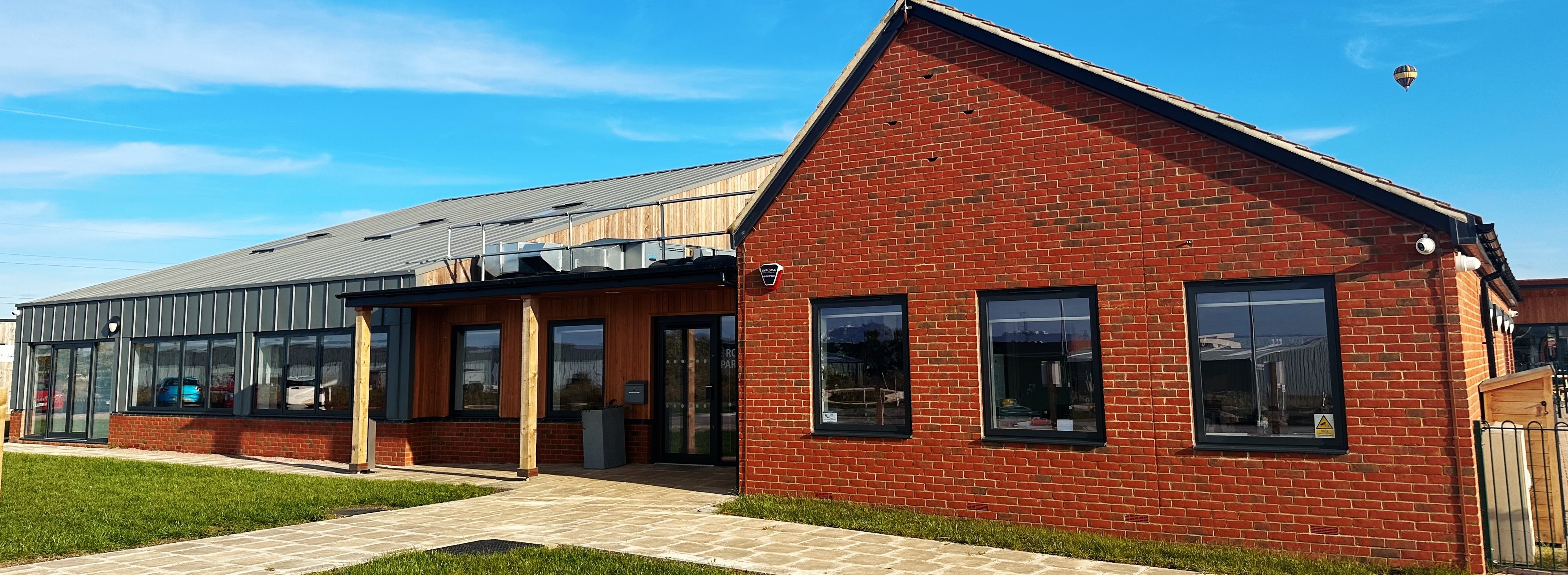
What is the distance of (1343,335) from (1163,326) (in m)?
1.38

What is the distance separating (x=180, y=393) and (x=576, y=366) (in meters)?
9.39

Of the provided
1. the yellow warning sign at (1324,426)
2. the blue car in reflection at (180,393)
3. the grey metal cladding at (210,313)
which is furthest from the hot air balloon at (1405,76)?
the blue car in reflection at (180,393)

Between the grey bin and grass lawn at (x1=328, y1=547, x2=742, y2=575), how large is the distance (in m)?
6.01

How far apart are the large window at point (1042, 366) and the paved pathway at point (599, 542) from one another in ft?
4.96

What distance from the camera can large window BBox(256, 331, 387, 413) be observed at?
53.5 ft

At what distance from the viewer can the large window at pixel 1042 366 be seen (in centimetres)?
909

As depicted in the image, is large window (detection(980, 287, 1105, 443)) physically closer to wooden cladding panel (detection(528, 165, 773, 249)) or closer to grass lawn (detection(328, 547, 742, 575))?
grass lawn (detection(328, 547, 742, 575))

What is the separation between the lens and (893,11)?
10.3 metres

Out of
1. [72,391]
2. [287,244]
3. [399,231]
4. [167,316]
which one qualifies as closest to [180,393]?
[167,316]

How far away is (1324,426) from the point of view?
8094mm

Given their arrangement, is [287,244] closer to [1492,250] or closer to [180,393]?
[180,393]

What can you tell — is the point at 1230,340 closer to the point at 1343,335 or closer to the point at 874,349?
the point at 1343,335

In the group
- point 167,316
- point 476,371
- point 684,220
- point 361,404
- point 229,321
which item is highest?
point 684,220

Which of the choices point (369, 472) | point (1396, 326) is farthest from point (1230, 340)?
point (369, 472)
